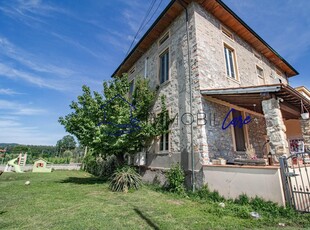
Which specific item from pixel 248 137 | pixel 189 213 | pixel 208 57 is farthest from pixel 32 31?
pixel 248 137

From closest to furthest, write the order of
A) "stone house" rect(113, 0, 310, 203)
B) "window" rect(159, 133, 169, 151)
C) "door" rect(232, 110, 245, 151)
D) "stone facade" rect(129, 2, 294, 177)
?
1. "stone house" rect(113, 0, 310, 203)
2. "stone facade" rect(129, 2, 294, 177)
3. "door" rect(232, 110, 245, 151)
4. "window" rect(159, 133, 169, 151)

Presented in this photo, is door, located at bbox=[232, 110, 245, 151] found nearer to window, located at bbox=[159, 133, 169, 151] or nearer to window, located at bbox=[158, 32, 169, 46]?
window, located at bbox=[159, 133, 169, 151]

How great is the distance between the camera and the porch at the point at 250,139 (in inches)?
160

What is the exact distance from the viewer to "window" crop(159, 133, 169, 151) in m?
7.57

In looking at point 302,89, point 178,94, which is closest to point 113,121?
point 178,94

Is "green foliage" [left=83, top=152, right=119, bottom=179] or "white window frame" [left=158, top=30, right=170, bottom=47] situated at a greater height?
→ "white window frame" [left=158, top=30, right=170, bottom=47]

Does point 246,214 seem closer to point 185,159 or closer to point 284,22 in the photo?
point 185,159

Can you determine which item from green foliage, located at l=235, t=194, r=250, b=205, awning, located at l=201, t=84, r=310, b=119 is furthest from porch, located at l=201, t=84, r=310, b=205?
green foliage, located at l=235, t=194, r=250, b=205

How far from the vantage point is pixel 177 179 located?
5871mm

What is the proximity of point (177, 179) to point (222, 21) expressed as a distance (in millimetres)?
8597

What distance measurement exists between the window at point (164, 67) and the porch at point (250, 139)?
3.11 metres

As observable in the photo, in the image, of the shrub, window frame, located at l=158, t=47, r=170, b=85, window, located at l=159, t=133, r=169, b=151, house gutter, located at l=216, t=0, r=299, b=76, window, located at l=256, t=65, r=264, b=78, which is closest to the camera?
→ the shrub

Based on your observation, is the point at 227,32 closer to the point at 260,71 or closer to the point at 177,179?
the point at 260,71

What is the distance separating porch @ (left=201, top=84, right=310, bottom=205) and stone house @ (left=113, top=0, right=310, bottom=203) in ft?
0.08
